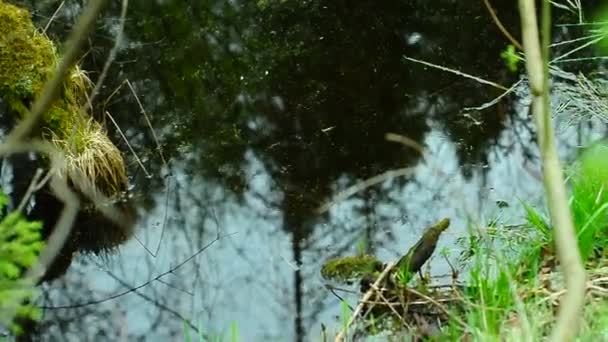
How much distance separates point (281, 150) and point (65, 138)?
1462 mm

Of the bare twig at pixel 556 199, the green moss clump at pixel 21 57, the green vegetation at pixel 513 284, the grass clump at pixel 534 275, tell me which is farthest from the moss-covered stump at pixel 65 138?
the bare twig at pixel 556 199

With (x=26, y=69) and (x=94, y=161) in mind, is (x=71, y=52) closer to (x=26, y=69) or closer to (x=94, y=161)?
(x=94, y=161)

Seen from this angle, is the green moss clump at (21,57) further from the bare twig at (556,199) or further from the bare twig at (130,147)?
the bare twig at (556,199)

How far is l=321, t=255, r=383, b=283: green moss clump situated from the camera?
16.0 feet

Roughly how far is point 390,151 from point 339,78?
1.19m

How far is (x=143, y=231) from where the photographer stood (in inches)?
220

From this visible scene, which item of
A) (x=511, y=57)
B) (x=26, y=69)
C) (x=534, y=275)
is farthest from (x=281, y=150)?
(x=511, y=57)

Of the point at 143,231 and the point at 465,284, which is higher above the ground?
the point at 143,231

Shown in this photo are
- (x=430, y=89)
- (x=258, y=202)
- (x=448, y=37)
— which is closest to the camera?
(x=258, y=202)

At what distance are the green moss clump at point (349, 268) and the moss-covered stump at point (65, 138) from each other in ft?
4.43

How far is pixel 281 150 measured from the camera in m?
6.28

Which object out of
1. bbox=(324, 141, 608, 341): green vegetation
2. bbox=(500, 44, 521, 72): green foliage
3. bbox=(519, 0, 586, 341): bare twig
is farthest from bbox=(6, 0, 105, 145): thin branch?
bbox=(324, 141, 608, 341): green vegetation

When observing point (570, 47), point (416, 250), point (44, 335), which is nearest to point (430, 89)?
point (570, 47)

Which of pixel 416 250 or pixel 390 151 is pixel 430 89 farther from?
pixel 416 250
